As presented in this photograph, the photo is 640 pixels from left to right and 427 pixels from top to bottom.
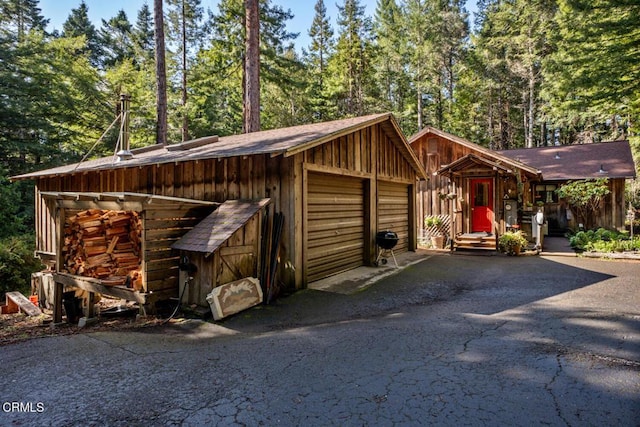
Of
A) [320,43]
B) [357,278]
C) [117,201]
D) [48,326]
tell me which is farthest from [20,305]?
[320,43]

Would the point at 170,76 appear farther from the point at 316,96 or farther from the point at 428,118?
the point at 428,118

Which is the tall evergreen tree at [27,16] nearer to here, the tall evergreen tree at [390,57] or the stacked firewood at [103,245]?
the tall evergreen tree at [390,57]

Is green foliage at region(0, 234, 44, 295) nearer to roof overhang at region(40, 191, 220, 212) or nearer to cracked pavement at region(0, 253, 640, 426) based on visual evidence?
roof overhang at region(40, 191, 220, 212)

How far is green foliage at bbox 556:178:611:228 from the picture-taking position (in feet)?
42.1

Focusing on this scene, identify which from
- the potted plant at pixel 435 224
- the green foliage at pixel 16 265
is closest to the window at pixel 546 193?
the potted plant at pixel 435 224

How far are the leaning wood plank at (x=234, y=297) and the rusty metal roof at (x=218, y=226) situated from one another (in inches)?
27.3

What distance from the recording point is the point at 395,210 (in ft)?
37.0

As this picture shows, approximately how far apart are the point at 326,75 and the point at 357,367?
27.6m

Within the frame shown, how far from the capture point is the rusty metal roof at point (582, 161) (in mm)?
14801

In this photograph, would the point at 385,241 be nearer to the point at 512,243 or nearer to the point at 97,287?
the point at 512,243

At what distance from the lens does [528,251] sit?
10.9m

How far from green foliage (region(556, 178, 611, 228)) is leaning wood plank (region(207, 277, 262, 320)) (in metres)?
12.8

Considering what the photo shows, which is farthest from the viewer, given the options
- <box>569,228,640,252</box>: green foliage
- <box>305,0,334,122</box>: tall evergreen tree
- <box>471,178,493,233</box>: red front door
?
<box>305,0,334,122</box>: tall evergreen tree

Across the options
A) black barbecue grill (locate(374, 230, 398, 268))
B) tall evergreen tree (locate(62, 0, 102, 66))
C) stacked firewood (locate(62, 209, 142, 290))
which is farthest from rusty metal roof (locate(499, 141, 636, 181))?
tall evergreen tree (locate(62, 0, 102, 66))
